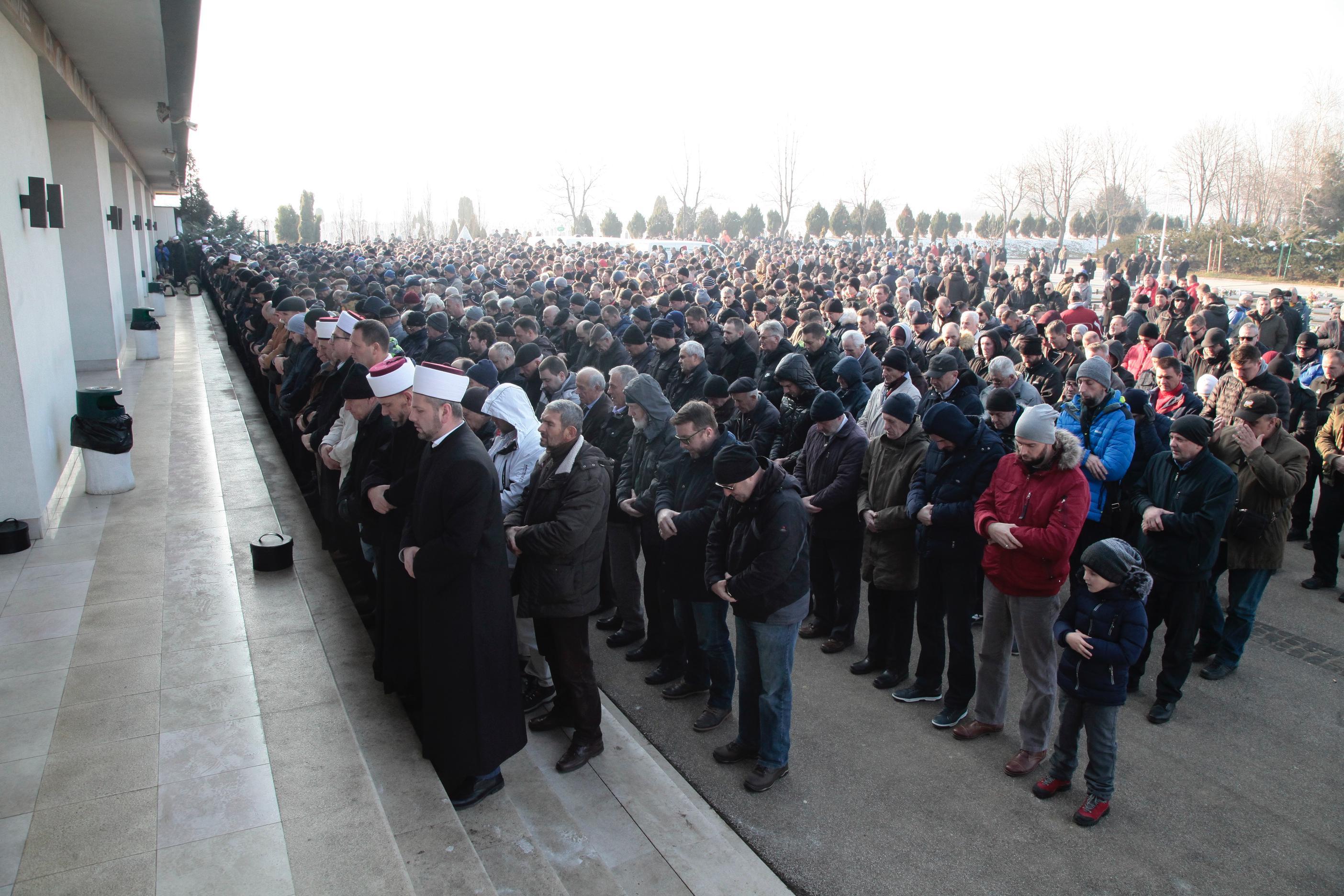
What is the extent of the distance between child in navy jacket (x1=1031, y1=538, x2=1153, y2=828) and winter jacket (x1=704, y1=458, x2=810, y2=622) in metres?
1.47

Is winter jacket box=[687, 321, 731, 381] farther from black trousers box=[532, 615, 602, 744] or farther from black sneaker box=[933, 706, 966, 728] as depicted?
black trousers box=[532, 615, 602, 744]

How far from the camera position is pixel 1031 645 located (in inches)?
196

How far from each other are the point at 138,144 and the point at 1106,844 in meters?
25.9

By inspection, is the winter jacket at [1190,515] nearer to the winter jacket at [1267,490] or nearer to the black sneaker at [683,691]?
A: the winter jacket at [1267,490]

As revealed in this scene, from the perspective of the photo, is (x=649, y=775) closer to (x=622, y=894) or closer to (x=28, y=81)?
(x=622, y=894)

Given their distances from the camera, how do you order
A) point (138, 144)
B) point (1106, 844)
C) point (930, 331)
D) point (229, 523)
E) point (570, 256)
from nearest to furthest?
point (1106, 844), point (229, 523), point (930, 331), point (138, 144), point (570, 256)

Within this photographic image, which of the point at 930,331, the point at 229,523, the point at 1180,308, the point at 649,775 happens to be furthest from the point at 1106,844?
the point at 1180,308

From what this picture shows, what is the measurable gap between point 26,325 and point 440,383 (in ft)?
20.1

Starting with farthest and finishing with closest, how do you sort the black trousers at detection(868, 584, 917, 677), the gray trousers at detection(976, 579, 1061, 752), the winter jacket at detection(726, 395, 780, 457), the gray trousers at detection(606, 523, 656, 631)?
1. the winter jacket at detection(726, 395, 780, 457)
2. the gray trousers at detection(606, 523, 656, 631)
3. the black trousers at detection(868, 584, 917, 677)
4. the gray trousers at detection(976, 579, 1061, 752)

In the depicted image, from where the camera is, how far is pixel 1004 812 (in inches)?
184

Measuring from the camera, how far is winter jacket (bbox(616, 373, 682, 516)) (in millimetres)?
5867

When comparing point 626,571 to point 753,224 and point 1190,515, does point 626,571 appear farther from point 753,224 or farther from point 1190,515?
point 753,224

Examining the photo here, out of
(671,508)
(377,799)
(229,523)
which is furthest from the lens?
(229,523)

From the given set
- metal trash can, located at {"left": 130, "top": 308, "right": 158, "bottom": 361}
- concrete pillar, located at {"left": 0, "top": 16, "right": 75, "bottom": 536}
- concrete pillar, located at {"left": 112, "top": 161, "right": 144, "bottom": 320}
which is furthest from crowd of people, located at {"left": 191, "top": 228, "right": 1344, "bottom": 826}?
concrete pillar, located at {"left": 112, "top": 161, "right": 144, "bottom": 320}
